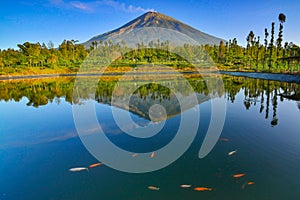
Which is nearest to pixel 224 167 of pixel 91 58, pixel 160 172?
pixel 160 172

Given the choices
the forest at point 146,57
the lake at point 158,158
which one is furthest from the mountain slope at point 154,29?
the lake at point 158,158

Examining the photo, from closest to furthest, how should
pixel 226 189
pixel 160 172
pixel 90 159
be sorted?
pixel 226 189
pixel 160 172
pixel 90 159

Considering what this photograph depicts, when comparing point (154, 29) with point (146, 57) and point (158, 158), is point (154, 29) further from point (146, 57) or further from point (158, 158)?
point (158, 158)

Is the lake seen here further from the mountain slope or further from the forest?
the mountain slope

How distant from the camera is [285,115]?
32.1 feet

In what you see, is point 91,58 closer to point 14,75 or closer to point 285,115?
point 14,75

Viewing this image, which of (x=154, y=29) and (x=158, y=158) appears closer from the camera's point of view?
(x=158, y=158)

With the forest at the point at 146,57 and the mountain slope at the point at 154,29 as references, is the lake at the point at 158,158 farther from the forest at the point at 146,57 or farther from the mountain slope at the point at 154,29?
the mountain slope at the point at 154,29

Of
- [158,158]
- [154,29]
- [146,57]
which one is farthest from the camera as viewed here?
[154,29]

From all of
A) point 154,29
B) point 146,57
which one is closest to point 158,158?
point 146,57

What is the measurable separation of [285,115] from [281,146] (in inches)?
175

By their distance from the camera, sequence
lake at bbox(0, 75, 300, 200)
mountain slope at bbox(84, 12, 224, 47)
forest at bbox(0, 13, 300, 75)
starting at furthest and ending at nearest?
mountain slope at bbox(84, 12, 224, 47) < forest at bbox(0, 13, 300, 75) < lake at bbox(0, 75, 300, 200)

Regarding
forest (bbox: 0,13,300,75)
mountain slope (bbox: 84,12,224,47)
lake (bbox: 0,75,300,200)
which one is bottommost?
A: lake (bbox: 0,75,300,200)

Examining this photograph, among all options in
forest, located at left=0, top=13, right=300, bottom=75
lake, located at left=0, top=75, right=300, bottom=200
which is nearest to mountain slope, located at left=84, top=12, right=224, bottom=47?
forest, located at left=0, top=13, right=300, bottom=75
